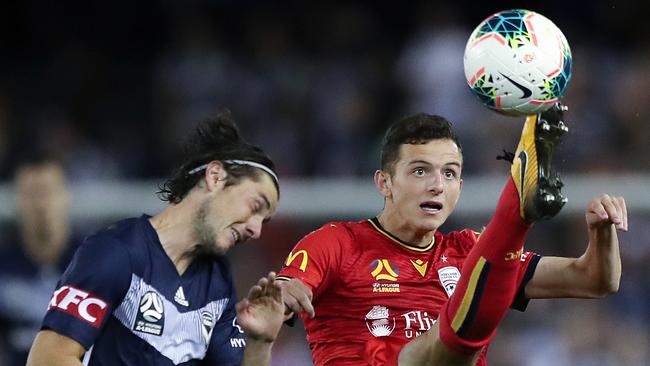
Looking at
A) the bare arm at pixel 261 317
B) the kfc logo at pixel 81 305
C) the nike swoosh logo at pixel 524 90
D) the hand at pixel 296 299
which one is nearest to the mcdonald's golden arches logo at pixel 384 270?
the hand at pixel 296 299

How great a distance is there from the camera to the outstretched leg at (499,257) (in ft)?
15.0

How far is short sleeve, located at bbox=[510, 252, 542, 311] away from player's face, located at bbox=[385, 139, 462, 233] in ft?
1.40

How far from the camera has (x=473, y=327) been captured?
487 cm

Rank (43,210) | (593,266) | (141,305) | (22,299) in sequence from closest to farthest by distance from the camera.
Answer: (141,305) < (593,266) < (22,299) < (43,210)

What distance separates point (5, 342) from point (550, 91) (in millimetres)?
3399

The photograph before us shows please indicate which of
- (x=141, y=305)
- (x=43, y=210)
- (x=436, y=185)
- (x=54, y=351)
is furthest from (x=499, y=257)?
(x=43, y=210)

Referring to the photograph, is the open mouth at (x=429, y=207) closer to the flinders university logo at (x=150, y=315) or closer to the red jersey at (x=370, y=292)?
the red jersey at (x=370, y=292)

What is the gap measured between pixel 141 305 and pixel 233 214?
1.72 feet

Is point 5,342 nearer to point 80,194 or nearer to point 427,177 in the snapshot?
point 80,194

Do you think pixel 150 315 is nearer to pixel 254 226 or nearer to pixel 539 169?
pixel 254 226

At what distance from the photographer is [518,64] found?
4.73m

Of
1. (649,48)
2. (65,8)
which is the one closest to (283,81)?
(65,8)

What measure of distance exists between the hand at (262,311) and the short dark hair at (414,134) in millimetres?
1160

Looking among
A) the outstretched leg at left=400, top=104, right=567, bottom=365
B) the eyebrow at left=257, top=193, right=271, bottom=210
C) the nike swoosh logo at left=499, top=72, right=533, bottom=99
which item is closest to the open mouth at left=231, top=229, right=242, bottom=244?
the eyebrow at left=257, top=193, right=271, bottom=210
